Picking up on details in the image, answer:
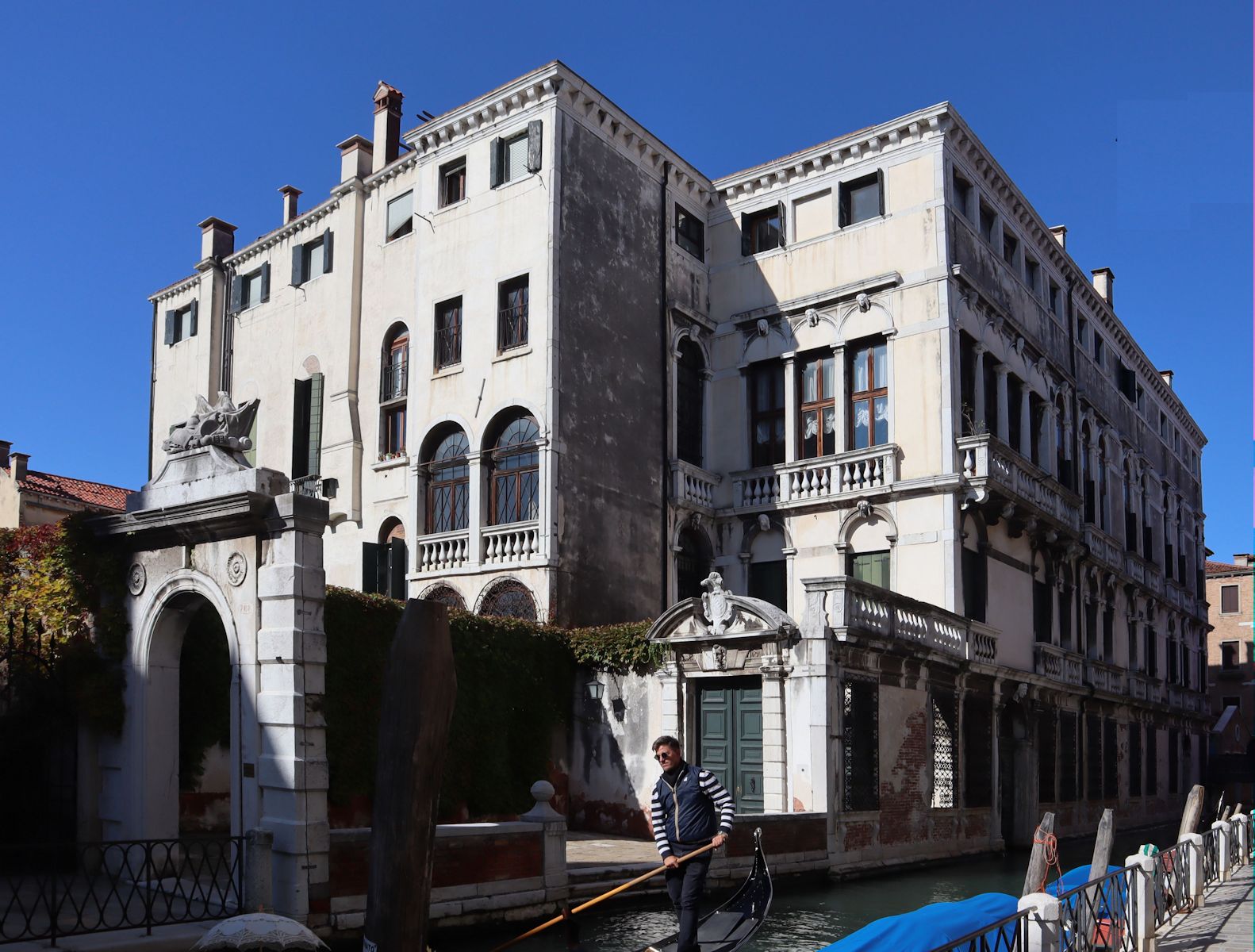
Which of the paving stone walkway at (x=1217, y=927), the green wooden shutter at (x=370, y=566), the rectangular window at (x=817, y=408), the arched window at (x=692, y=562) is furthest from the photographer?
the arched window at (x=692, y=562)

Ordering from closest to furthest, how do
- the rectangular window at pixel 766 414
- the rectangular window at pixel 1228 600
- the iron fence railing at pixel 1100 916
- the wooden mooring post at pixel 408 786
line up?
1. the wooden mooring post at pixel 408 786
2. the iron fence railing at pixel 1100 916
3. the rectangular window at pixel 766 414
4. the rectangular window at pixel 1228 600

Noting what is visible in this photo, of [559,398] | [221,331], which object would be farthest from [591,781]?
[221,331]

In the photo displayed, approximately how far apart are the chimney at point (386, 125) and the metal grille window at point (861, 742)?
1476 centimetres

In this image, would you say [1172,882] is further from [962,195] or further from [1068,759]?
[962,195]

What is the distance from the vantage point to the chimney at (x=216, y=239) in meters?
29.2

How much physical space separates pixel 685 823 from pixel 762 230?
17264mm

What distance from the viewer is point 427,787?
6.88m

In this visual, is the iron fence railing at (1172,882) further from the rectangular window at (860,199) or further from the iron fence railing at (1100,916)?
the rectangular window at (860,199)

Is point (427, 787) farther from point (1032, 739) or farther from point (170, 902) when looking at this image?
point (1032, 739)

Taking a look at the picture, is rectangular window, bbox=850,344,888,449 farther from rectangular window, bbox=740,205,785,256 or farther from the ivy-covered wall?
the ivy-covered wall

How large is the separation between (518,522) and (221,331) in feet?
37.1

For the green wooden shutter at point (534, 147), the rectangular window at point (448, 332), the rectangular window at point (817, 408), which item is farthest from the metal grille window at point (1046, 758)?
the green wooden shutter at point (534, 147)

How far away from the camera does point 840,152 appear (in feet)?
75.8

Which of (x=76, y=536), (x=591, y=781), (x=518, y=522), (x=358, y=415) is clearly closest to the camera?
(x=76, y=536)
